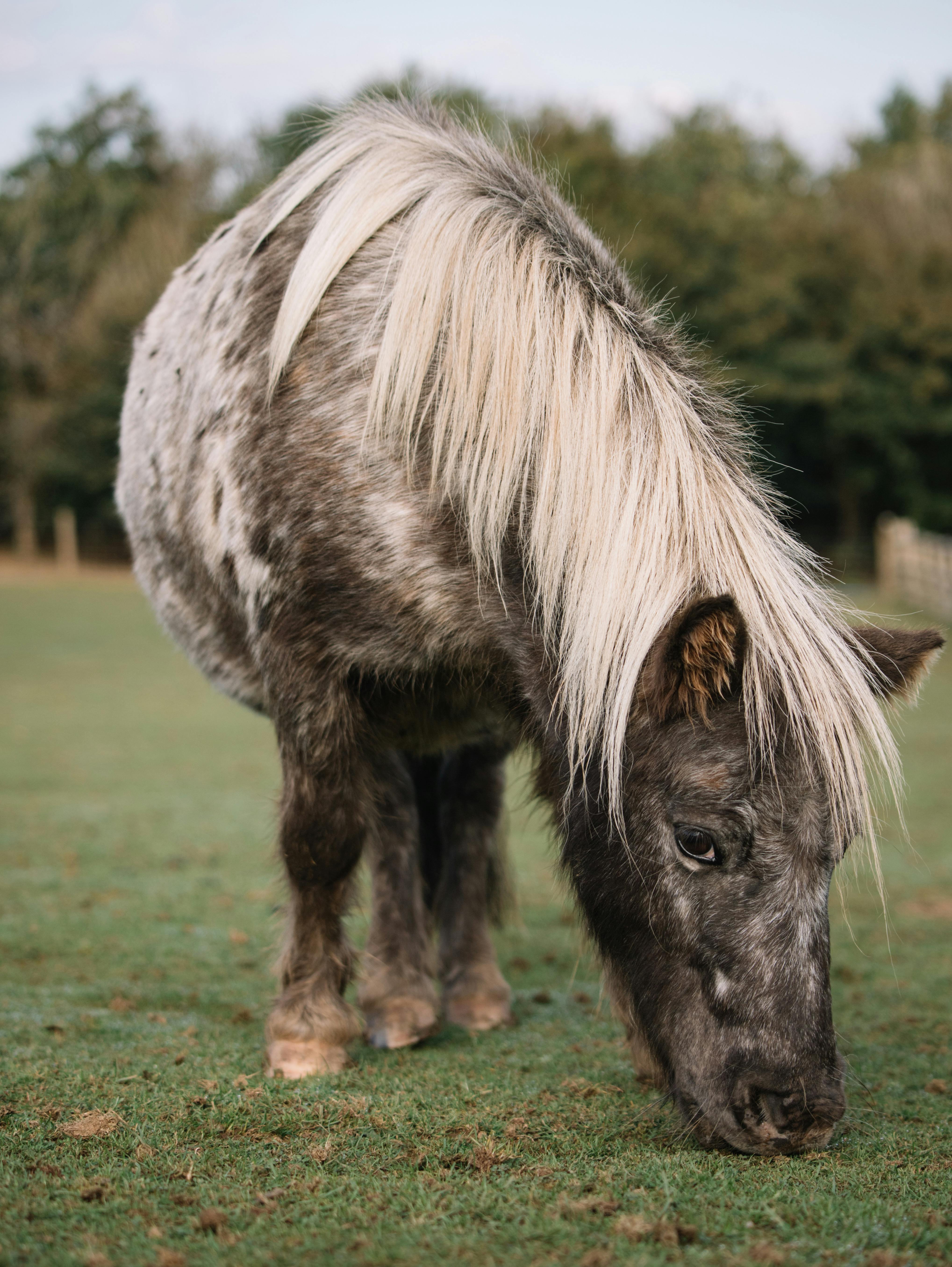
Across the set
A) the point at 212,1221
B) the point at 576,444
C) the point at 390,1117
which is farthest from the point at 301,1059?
the point at 576,444

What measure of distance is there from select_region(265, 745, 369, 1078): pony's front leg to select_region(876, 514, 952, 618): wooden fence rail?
1917cm

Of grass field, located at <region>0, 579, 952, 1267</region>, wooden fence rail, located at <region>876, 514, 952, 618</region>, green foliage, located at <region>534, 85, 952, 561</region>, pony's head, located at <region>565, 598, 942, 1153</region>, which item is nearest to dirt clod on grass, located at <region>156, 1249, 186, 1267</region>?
grass field, located at <region>0, 579, 952, 1267</region>

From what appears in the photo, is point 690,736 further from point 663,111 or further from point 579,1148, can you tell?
point 663,111

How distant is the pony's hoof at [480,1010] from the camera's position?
13.3ft

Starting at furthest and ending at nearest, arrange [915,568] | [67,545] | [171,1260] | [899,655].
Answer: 1. [67,545]
2. [915,568]
3. [899,655]
4. [171,1260]

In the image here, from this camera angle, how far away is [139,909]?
5.46 meters

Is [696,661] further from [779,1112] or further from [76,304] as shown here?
[76,304]

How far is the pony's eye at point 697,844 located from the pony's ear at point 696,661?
0.25 metres

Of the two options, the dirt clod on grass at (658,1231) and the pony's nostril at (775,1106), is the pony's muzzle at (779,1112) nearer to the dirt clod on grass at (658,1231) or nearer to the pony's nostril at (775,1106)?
the pony's nostril at (775,1106)

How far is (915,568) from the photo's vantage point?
2342 cm

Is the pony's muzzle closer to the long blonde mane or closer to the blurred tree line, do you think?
the long blonde mane

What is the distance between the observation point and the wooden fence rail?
69.5 feet

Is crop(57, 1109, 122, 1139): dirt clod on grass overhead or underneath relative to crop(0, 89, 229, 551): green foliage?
underneath

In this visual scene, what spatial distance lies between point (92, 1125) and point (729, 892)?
159cm
